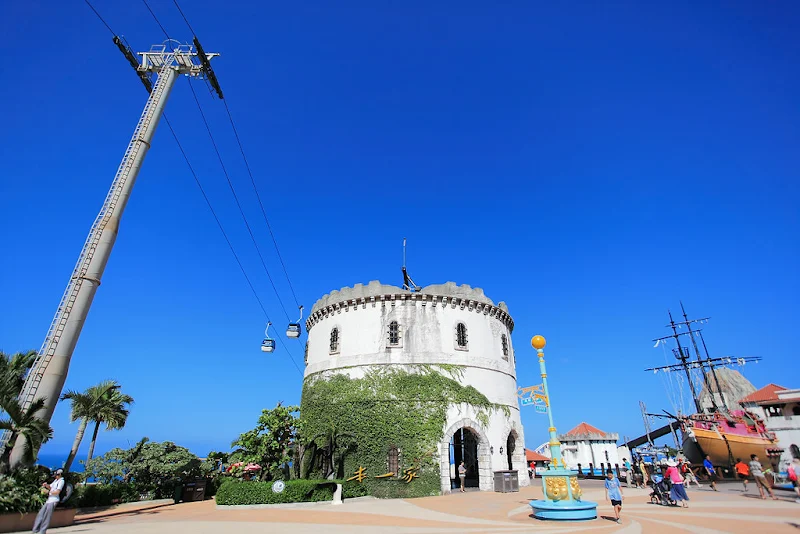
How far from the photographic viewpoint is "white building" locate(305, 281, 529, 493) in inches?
950

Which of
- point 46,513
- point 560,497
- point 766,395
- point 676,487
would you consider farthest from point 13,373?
point 766,395

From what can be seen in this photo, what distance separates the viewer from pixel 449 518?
14.2 m

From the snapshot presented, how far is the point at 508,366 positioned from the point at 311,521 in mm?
17323

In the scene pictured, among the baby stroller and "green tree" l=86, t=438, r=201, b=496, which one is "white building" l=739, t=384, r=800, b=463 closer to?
the baby stroller

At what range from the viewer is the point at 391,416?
22.8 metres

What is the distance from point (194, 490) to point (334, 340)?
11.1 meters

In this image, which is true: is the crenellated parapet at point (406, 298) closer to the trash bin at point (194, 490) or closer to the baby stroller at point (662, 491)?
the trash bin at point (194, 490)

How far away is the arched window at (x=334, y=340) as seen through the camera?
85.3 feet

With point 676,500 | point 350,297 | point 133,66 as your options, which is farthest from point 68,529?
point 676,500

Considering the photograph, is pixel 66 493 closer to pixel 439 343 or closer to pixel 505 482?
pixel 439 343

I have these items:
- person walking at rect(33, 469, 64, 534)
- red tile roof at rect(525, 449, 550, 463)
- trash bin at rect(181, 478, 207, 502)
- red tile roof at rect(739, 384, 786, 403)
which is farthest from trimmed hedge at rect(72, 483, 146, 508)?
red tile roof at rect(739, 384, 786, 403)

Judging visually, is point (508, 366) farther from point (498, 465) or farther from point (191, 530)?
point (191, 530)

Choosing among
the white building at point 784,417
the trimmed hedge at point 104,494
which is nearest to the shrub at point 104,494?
the trimmed hedge at point 104,494

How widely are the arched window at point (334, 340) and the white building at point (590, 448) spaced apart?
3795 cm
